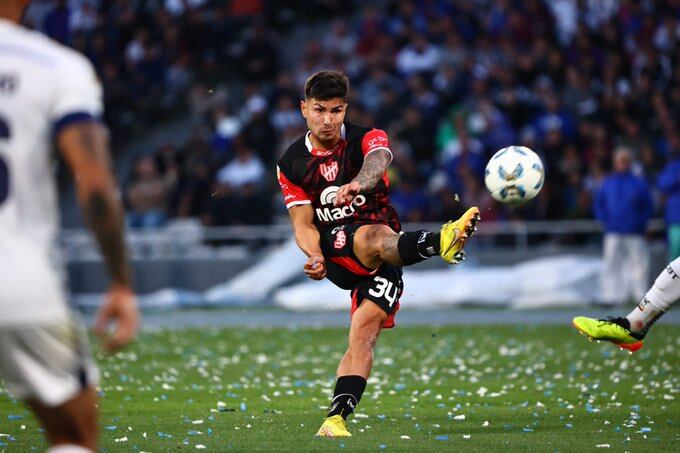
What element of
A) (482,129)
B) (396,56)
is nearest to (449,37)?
(396,56)

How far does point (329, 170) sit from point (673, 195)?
12094mm

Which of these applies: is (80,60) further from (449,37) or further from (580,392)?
(449,37)

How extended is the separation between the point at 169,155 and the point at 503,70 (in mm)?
6816

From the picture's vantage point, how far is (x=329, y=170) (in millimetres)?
8609

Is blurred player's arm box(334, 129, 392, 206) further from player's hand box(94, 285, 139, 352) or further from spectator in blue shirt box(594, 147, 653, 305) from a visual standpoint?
spectator in blue shirt box(594, 147, 653, 305)

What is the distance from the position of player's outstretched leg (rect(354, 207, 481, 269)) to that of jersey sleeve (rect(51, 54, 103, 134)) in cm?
394

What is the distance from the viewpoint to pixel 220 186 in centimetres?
2400

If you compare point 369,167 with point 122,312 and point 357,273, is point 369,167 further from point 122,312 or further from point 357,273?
point 122,312

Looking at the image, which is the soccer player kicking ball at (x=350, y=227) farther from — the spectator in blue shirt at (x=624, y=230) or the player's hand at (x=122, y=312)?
the spectator in blue shirt at (x=624, y=230)

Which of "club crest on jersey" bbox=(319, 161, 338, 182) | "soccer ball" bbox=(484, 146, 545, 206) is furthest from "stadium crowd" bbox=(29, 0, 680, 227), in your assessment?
"club crest on jersey" bbox=(319, 161, 338, 182)

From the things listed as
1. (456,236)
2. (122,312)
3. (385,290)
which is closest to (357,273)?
(385,290)

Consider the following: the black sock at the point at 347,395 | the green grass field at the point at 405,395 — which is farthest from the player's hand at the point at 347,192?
the green grass field at the point at 405,395

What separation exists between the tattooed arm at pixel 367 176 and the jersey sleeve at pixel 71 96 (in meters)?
3.49

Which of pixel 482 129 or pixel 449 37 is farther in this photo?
pixel 449 37
